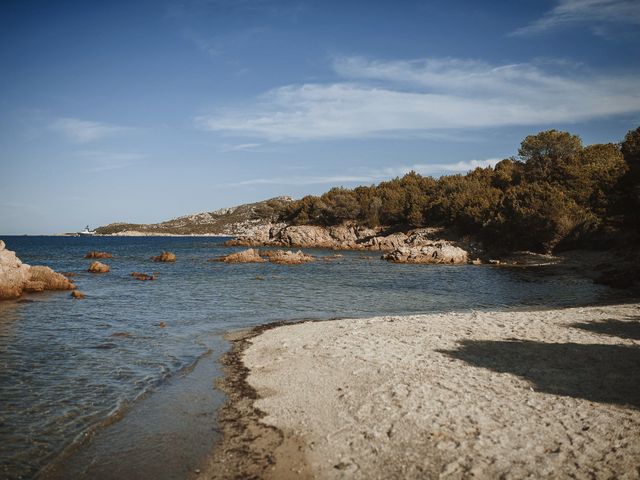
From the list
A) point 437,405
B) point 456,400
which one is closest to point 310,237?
point 456,400

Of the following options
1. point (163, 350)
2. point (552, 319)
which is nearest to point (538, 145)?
point (552, 319)

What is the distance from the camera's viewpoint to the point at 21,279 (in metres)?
27.1

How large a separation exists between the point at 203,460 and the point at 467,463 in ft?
15.4

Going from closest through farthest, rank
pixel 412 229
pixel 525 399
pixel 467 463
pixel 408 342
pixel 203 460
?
pixel 467 463
pixel 203 460
pixel 525 399
pixel 408 342
pixel 412 229

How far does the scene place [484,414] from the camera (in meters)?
8.49

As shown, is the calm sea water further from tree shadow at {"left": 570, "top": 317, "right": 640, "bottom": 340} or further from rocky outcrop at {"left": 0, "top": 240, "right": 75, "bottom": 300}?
tree shadow at {"left": 570, "top": 317, "right": 640, "bottom": 340}

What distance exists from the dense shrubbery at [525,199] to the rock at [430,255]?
29.0 feet

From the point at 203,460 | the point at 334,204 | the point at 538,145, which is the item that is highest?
the point at 538,145

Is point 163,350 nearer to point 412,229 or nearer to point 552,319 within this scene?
point 552,319

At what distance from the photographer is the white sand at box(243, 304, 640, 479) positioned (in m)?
6.99

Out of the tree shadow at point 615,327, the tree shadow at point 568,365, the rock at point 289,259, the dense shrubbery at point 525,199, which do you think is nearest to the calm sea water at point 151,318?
the tree shadow at point 615,327

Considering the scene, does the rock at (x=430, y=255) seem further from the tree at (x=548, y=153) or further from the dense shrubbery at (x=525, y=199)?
the tree at (x=548, y=153)

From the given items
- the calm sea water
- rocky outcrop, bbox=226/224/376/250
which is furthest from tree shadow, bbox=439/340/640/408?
rocky outcrop, bbox=226/224/376/250

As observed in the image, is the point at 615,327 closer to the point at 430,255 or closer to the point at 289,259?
the point at 430,255
